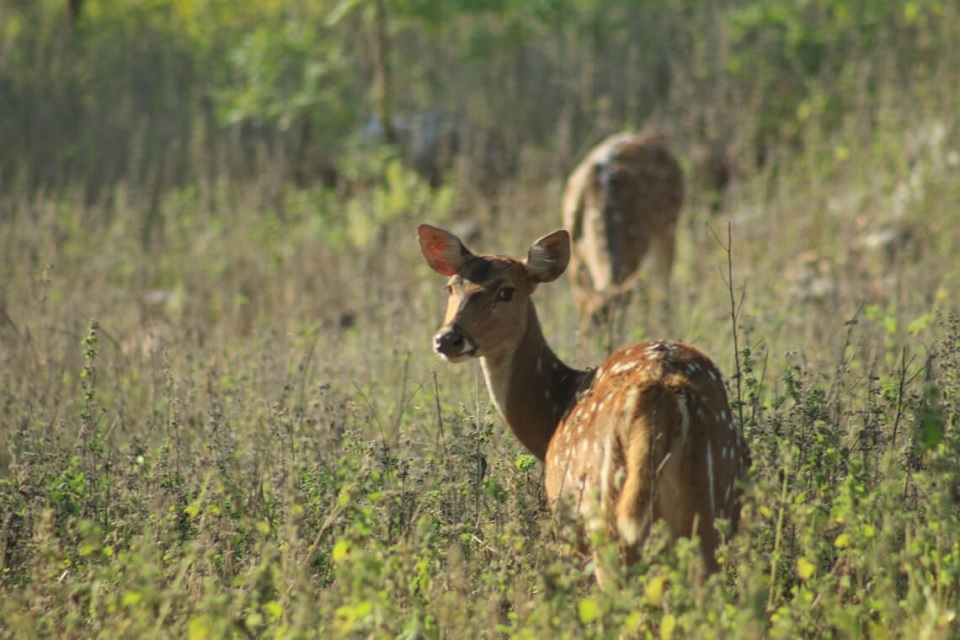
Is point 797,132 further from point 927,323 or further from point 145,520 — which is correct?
point 145,520

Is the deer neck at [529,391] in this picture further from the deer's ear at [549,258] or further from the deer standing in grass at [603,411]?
the deer's ear at [549,258]

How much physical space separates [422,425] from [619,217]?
364 centimetres

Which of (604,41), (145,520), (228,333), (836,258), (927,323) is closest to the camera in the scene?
(145,520)

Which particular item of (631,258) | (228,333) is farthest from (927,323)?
(228,333)

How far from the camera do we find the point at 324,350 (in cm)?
723

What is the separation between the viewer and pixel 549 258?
17.5 ft

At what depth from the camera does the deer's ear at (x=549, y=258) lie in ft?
17.3

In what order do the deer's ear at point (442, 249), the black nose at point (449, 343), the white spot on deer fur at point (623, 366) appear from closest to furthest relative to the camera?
the white spot on deer fur at point (623, 366) → the black nose at point (449, 343) → the deer's ear at point (442, 249)

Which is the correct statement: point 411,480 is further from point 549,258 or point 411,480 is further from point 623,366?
point 549,258

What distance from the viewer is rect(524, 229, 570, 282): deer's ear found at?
5.26m

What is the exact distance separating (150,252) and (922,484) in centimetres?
922

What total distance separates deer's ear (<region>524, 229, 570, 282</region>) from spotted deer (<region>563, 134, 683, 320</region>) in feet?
7.33

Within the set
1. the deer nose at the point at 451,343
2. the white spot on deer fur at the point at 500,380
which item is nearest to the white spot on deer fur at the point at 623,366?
the deer nose at the point at 451,343

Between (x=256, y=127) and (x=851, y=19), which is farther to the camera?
(x=256, y=127)
